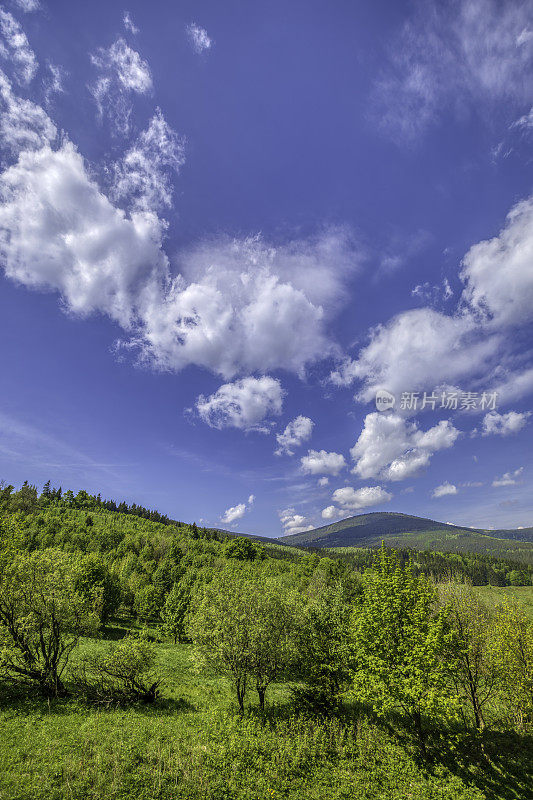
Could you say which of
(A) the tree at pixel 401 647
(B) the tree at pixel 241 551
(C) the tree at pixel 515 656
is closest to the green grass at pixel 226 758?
(A) the tree at pixel 401 647

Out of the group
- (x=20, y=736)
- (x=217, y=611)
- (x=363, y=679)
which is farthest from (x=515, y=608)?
(x=20, y=736)

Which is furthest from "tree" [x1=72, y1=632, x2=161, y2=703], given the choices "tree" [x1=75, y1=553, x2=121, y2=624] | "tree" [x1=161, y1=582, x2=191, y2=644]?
"tree" [x1=75, y1=553, x2=121, y2=624]

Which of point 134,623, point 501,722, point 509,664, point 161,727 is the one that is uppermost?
point 509,664

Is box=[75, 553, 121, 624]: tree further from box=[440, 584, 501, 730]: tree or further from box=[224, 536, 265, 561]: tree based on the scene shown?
box=[224, 536, 265, 561]: tree

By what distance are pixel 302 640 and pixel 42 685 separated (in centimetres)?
2409

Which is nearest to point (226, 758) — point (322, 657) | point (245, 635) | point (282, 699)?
point (245, 635)

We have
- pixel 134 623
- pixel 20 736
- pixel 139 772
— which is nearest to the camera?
pixel 139 772

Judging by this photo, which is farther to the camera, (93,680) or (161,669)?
(161,669)

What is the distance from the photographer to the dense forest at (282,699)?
62.7 ft

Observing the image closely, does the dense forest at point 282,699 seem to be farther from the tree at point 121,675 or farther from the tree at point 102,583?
the tree at point 102,583

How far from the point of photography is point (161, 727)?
24.4 meters

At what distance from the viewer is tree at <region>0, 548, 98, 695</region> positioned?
27141 mm

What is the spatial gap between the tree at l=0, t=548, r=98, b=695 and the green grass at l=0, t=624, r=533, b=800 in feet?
7.39

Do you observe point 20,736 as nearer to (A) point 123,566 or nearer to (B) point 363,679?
(B) point 363,679
